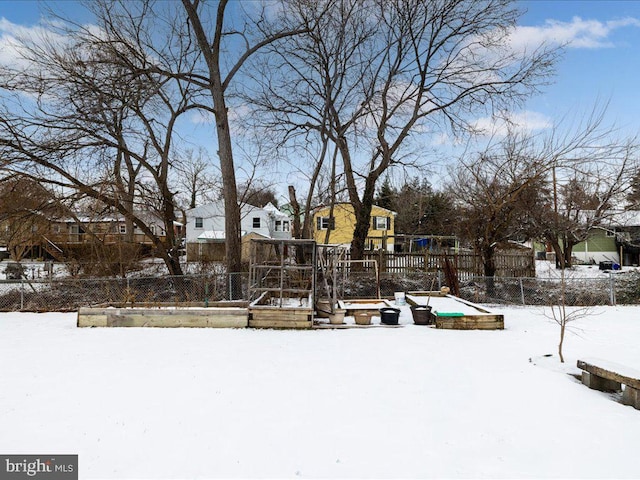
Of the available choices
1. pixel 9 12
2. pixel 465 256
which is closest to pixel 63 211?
pixel 9 12

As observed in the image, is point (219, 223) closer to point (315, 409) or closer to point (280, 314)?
point (280, 314)

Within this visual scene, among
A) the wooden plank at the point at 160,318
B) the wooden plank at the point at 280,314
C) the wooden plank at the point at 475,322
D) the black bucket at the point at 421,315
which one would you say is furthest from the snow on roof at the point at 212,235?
the wooden plank at the point at 475,322

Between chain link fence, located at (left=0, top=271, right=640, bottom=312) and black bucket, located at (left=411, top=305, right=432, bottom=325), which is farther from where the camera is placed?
chain link fence, located at (left=0, top=271, right=640, bottom=312)

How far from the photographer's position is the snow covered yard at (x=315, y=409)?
A: 317cm

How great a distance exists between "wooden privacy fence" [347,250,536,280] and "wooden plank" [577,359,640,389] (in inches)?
404

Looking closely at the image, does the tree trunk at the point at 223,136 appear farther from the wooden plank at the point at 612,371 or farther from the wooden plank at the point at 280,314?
the wooden plank at the point at 612,371

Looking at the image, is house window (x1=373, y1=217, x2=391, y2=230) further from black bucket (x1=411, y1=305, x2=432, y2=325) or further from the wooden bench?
the wooden bench

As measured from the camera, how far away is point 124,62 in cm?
1203

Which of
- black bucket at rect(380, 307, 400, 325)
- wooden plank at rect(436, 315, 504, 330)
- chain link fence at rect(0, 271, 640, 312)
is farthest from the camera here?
chain link fence at rect(0, 271, 640, 312)

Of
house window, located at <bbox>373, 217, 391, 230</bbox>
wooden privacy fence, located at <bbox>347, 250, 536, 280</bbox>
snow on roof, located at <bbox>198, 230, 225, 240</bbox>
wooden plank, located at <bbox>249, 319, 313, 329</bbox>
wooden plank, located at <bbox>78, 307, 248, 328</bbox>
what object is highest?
→ house window, located at <bbox>373, 217, 391, 230</bbox>

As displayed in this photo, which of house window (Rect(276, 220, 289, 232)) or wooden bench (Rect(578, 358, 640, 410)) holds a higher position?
house window (Rect(276, 220, 289, 232))

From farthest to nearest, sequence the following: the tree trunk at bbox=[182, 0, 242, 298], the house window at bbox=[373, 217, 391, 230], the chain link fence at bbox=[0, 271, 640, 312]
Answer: the house window at bbox=[373, 217, 391, 230] < the tree trunk at bbox=[182, 0, 242, 298] < the chain link fence at bbox=[0, 271, 640, 312]

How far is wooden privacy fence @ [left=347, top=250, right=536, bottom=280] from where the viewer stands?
15453 millimetres

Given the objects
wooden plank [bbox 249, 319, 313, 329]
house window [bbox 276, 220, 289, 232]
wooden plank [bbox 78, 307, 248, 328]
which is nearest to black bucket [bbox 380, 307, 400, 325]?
wooden plank [bbox 249, 319, 313, 329]
